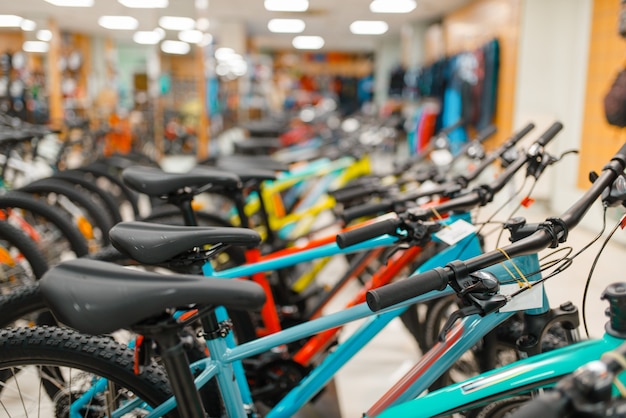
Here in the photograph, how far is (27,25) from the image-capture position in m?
2.74

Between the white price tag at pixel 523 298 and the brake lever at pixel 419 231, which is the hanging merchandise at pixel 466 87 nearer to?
the brake lever at pixel 419 231

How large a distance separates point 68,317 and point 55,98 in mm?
3277

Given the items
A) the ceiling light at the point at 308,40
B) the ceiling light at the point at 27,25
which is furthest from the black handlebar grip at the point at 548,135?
the ceiling light at the point at 308,40

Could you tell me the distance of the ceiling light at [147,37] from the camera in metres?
4.64

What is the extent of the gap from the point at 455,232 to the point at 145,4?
377 cm

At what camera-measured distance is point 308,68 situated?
17.7m

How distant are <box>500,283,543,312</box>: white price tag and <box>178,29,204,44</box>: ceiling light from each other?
4948 mm

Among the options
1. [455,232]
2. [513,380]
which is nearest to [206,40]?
[455,232]

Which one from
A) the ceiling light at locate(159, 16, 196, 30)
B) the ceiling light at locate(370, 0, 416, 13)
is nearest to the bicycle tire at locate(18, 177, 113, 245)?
the ceiling light at locate(370, 0, 416, 13)

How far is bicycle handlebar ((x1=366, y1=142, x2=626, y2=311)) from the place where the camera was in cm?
89

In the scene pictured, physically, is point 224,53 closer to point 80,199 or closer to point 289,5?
point 289,5

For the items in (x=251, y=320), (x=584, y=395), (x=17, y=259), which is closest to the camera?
(x=584, y=395)

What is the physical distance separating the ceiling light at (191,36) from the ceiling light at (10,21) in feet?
9.20

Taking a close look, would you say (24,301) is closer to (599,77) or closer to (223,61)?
(599,77)
